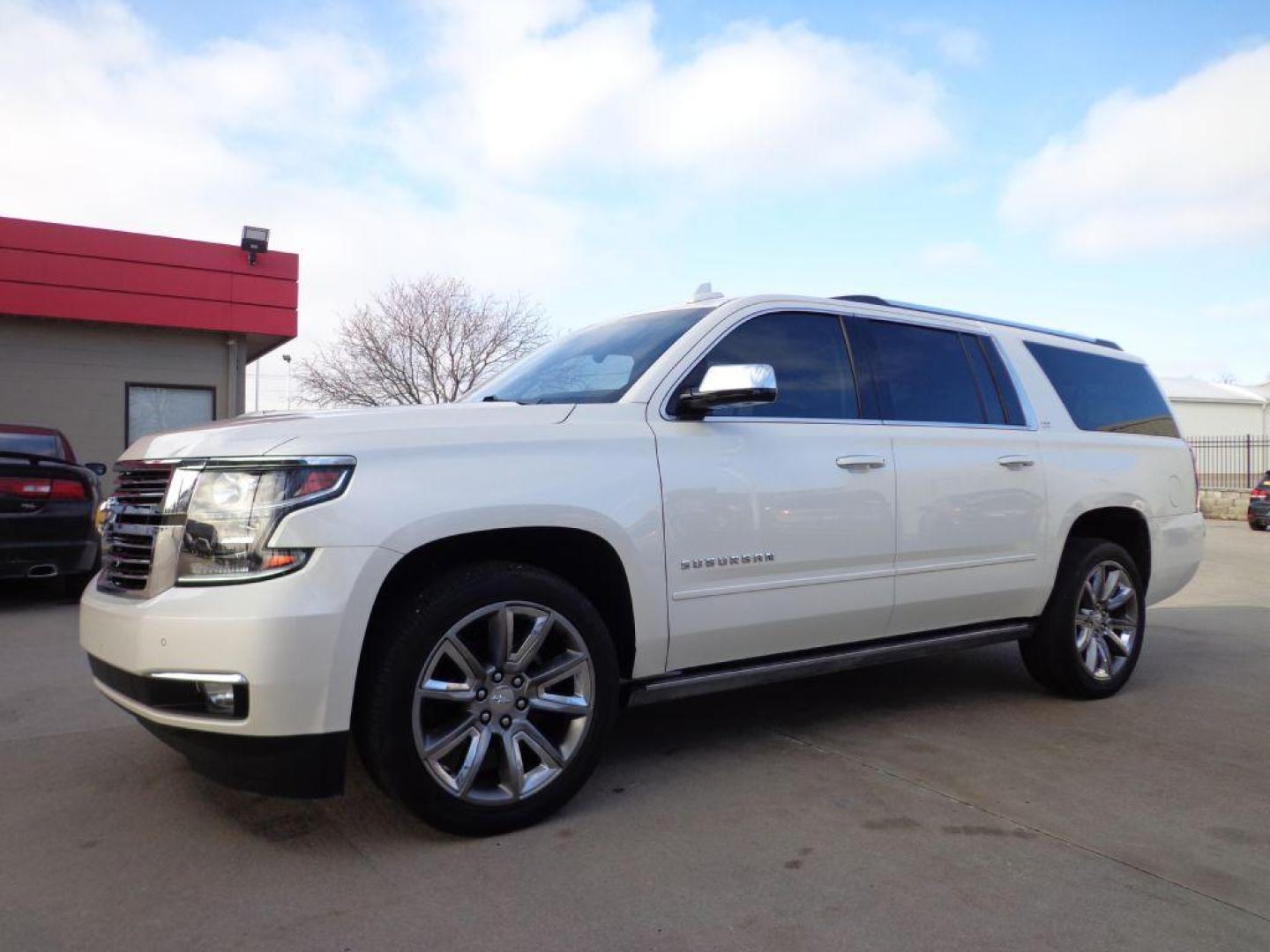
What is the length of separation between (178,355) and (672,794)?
48.2 ft

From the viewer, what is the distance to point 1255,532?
18469 mm

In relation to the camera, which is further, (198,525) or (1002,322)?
(1002,322)

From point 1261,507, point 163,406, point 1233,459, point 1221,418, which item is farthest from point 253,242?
point 1221,418

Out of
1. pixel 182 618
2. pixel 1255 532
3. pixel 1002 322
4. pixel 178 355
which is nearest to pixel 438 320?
pixel 178 355

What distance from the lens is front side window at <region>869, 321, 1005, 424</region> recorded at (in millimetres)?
4484

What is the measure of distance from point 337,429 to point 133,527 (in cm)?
81

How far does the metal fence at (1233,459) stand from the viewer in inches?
961

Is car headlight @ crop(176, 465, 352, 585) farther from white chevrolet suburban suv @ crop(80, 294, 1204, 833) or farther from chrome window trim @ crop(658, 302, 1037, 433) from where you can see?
chrome window trim @ crop(658, 302, 1037, 433)

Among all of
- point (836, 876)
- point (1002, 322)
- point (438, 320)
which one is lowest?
point (836, 876)

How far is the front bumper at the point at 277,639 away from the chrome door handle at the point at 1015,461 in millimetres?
3072

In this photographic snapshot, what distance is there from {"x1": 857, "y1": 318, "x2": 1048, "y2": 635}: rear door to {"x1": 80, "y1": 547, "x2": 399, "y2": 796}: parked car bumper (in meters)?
2.41

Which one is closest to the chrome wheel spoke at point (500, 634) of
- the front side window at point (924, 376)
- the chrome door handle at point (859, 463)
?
the chrome door handle at point (859, 463)

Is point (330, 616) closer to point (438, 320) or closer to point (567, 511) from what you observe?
point (567, 511)

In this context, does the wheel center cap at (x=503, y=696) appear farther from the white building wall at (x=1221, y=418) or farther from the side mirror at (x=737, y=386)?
the white building wall at (x=1221, y=418)
